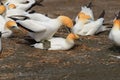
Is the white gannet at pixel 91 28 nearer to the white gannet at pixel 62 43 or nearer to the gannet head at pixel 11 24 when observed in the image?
the white gannet at pixel 62 43

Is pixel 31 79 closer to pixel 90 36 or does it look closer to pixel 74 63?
pixel 74 63

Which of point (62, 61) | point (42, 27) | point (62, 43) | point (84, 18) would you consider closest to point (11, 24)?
point (42, 27)

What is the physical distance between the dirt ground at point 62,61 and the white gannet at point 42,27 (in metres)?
0.31

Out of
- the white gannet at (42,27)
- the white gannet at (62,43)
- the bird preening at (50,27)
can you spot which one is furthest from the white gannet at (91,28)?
the white gannet at (62,43)

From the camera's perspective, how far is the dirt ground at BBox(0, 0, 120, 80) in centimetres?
838

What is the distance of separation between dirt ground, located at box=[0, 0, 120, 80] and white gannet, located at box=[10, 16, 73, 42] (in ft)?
1.01

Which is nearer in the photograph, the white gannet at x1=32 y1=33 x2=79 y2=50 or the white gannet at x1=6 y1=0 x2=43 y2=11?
the white gannet at x1=32 y1=33 x2=79 y2=50

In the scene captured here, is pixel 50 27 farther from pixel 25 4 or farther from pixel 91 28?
pixel 25 4

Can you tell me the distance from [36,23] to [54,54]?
84 centimetres

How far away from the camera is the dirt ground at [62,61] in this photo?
8383 mm

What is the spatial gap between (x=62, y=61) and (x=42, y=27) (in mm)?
1242

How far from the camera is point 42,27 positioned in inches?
400

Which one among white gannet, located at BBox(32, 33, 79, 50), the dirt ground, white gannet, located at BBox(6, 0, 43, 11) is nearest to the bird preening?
white gannet, located at BBox(32, 33, 79, 50)

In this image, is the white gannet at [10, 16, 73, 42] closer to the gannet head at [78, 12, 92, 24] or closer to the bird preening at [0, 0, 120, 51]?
the bird preening at [0, 0, 120, 51]
